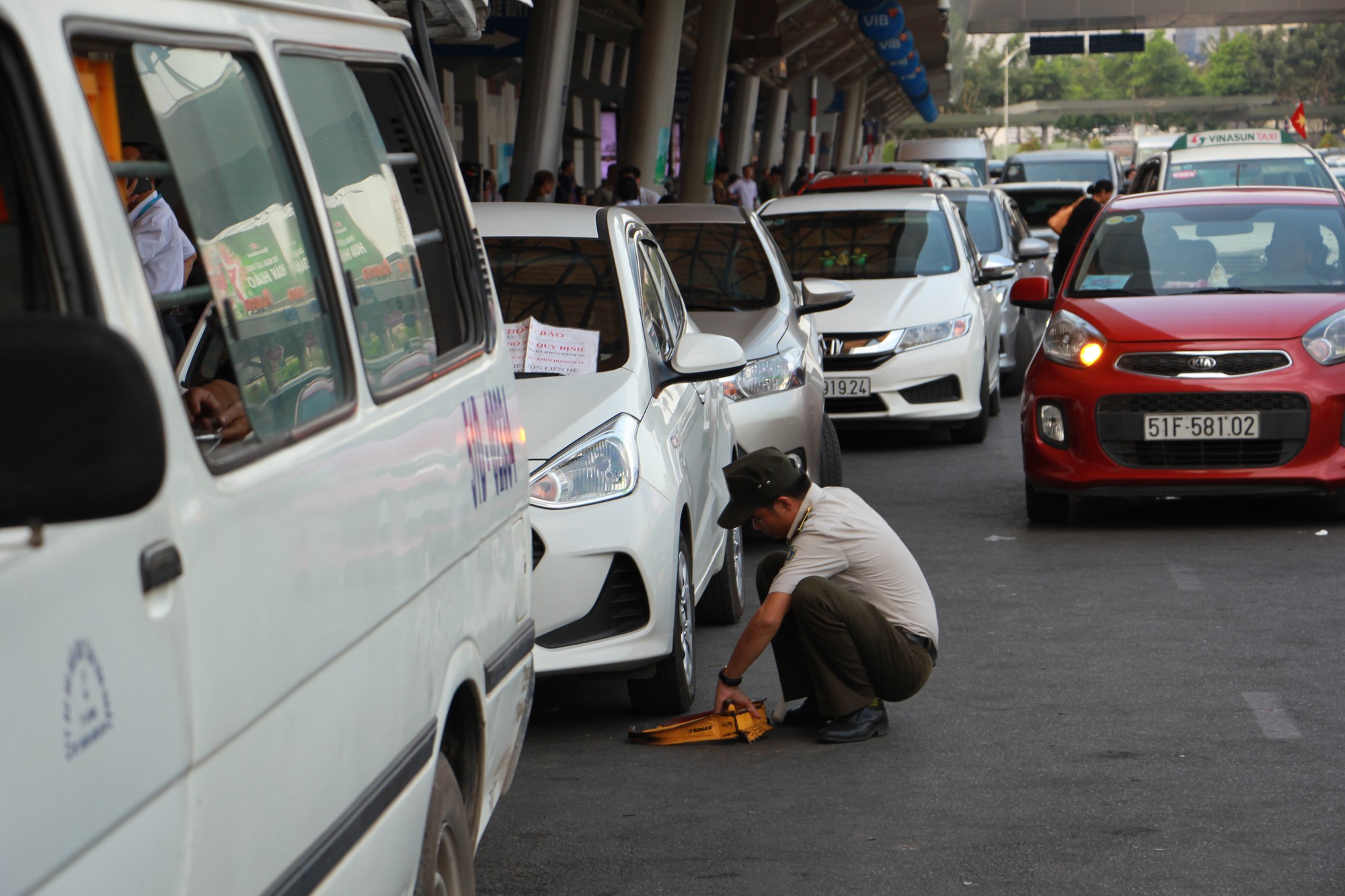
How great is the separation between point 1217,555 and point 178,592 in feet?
23.6

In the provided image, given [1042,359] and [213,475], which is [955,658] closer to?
[1042,359]

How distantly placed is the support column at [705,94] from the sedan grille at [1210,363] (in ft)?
62.0

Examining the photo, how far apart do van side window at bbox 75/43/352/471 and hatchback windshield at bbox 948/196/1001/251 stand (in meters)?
13.7

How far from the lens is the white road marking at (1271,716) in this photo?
5445 millimetres

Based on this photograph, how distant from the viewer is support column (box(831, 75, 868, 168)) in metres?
67.1

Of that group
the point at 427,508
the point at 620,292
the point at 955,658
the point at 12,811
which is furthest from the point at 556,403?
the point at 12,811

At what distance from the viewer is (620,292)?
6359 mm

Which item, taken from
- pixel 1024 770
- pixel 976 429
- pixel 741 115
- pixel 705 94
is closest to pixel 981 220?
pixel 976 429

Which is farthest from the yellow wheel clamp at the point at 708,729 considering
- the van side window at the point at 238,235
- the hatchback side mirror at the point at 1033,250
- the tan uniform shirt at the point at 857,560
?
the hatchback side mirror at the point at 1033,250

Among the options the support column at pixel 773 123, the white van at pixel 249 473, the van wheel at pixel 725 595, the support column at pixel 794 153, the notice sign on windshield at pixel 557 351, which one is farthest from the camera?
the support column at pixel 794 153

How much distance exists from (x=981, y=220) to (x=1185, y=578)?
882 cm

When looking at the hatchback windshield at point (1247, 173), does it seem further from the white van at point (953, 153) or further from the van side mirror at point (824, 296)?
the white van at point (953, 153)

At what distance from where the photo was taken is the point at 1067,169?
3300 centimetres

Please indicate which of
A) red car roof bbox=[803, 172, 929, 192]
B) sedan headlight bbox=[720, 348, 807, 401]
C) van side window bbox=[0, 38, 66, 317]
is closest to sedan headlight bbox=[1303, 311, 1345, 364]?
sedan headlight bbox=[720, 348, 807, 401]
